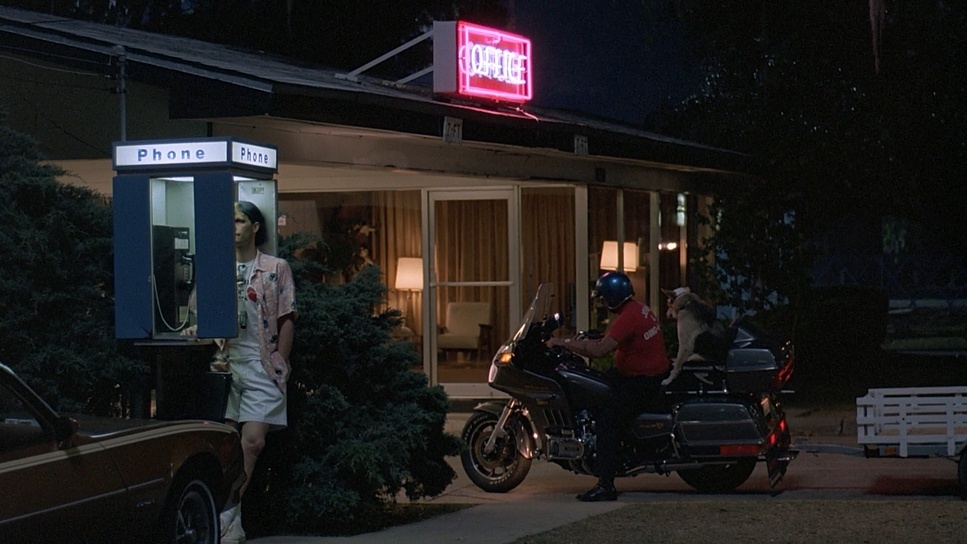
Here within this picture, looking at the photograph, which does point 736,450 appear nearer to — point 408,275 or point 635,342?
point 635,342

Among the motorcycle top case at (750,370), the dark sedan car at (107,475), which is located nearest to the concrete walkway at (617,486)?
the motorcycle top case at (750,370)

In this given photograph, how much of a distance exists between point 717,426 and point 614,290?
4.41 feet

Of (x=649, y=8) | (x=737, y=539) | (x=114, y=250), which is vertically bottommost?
(x=737, y=539)

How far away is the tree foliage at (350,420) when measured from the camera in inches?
372

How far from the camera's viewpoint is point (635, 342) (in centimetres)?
1122

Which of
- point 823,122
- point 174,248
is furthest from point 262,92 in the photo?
point 823,122

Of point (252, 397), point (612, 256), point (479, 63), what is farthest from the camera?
point (612, 256)

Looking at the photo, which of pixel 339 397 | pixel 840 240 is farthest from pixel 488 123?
pixel 840 240

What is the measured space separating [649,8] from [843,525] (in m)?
14.4

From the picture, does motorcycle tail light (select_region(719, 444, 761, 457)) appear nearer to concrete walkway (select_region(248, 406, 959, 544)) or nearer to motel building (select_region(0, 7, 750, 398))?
concrete walkway (select_region(248, 406, 959, 544))

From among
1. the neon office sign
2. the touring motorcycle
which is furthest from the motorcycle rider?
the neon office sign

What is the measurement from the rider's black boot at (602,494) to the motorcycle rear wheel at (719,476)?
890 mm

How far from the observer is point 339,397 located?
9.66 metres

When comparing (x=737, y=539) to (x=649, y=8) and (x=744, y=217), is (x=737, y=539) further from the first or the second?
(x=649, y=8)
